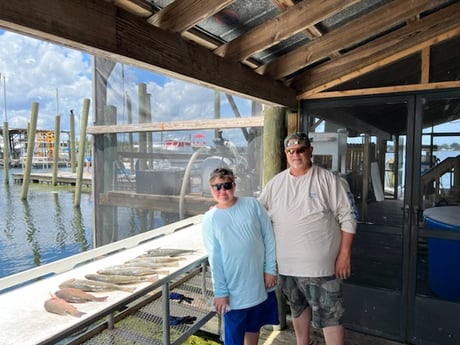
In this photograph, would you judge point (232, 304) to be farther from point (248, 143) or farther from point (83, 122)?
point (83, 122)

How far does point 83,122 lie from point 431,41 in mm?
9798

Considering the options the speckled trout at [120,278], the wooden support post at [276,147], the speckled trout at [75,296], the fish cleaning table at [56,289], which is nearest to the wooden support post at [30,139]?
the fish cleaning table at [56,289]

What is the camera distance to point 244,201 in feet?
5.40

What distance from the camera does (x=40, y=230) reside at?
10438 mm

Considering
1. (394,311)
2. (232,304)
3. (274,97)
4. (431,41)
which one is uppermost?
(431,41)

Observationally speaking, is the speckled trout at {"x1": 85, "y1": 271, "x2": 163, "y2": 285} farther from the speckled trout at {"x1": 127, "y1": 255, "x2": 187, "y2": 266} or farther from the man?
the man

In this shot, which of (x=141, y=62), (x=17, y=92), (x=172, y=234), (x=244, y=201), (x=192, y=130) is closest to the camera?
(x=141, y=62)

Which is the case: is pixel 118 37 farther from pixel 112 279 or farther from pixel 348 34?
pixel 348 34

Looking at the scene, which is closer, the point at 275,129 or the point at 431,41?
the point at 431,41

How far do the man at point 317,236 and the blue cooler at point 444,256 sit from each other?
3.35ft

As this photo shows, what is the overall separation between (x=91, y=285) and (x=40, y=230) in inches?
415

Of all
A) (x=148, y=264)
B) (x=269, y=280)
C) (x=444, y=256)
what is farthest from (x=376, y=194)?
(x=148, y=264)

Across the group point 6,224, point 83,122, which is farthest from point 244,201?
point 6,224

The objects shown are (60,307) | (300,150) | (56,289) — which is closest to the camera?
(60,307)
